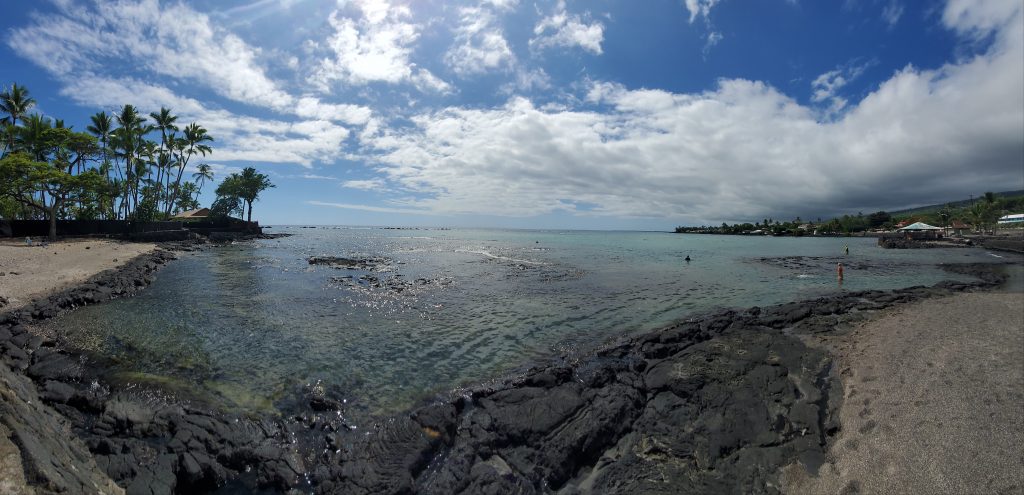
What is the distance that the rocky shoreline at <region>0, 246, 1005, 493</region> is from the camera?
19.6ft

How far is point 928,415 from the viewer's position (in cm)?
749

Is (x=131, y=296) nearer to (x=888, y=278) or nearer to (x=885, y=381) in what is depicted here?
(x=885, y=381)

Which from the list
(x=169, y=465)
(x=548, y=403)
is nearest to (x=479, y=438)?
(x=548, y=403)

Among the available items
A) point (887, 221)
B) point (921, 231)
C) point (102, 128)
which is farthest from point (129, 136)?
point (887, 221)

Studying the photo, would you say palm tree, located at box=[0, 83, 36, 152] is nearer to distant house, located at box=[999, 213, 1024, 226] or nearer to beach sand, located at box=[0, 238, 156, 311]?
beach sand, located at box=[0, 238, 156, 311]

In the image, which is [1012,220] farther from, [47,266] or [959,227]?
[47,266]

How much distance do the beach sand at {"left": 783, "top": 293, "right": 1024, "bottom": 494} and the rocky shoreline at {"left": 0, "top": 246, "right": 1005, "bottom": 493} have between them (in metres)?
0.52

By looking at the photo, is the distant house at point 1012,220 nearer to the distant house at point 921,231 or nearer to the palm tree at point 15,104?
the distant house at point 921,231

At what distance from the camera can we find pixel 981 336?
12312mm

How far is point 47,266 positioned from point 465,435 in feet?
99.7

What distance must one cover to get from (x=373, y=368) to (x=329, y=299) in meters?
11.4

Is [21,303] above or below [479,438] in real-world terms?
above

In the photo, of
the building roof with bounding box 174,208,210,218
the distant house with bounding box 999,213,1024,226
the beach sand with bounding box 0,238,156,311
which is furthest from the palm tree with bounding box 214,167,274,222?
the distant house with bounding box 999,213,1024,226

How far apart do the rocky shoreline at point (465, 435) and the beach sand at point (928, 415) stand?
1.72ft
